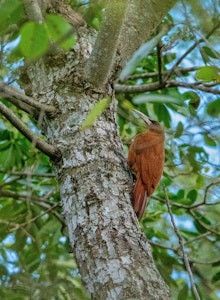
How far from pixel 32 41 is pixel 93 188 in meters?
1.12

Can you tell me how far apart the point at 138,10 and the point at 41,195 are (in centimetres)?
204

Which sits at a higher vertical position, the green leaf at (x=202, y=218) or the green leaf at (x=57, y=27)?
the green leaf at (x=57, y=27)

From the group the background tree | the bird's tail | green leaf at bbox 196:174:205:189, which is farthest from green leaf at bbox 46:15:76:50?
green leaf at bbox 196:174:205:189

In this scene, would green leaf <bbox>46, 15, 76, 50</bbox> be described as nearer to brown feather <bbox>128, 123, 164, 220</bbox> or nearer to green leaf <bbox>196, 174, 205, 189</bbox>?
brown feather <bbox>128, 123, 164, 220</bbox>

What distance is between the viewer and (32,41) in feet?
5.68

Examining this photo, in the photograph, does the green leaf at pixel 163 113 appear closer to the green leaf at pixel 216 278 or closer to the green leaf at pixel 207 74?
the green leaf at pixel 216 278

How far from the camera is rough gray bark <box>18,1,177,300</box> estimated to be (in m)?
2.40

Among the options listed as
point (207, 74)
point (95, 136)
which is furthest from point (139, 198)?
point (207, 74)

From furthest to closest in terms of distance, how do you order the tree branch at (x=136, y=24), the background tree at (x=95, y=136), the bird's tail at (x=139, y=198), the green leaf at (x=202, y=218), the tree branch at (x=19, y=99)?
1. the green leaf at (x=202, y=218)
2. the bird's tail at (x=139, y=198)
3. the tree branch at (x=136, y=24)
4. the tree branch at (x=19, y=99)
5. the background tree at (x=95, y=136)

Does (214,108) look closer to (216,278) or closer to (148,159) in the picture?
(148,159)

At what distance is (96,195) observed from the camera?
107 inches

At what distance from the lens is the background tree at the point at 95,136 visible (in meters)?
2.08

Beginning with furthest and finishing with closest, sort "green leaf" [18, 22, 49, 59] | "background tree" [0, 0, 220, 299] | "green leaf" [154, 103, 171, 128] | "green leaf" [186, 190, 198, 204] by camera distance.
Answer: "green leaf" [186, 190, 198, 204] → "green leaf" [154, 103, 171, 128] → "background tree" [0, 0, 220, 299] → "green leaf" [18, 22, 49, 59]

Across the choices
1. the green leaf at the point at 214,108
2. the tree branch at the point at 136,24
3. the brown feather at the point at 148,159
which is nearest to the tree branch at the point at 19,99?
the tree branch at the point at 136,24
